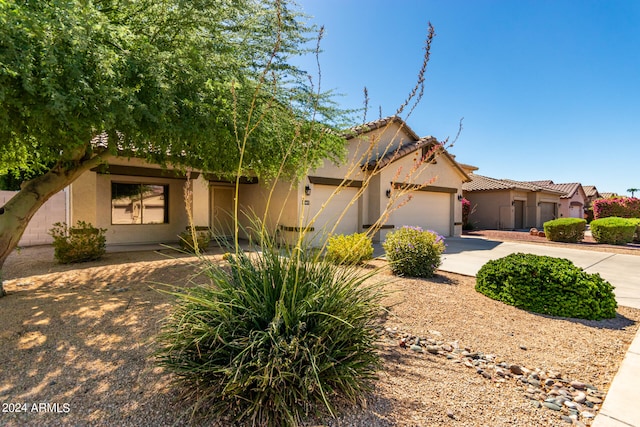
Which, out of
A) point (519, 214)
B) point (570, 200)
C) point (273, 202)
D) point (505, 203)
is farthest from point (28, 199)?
point (570, 200)

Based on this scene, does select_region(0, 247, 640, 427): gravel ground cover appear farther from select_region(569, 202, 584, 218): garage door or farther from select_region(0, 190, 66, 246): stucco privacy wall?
select_region(569, 202, 584, 218): garage door

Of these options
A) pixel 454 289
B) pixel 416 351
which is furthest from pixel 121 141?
pixel 454 289

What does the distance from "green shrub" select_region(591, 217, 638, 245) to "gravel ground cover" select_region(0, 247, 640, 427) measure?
540 inches

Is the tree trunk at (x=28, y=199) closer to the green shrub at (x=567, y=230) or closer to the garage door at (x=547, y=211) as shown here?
the green shrub at (x=567, y=230)

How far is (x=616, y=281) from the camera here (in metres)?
7.50

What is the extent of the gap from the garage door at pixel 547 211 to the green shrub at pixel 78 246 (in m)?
30.6

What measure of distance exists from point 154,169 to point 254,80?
7.21 metres

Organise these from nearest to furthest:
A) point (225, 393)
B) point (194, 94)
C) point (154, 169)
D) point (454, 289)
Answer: point (225, 393) < point (194, 94) < point (454, 289) < point (154, 169)

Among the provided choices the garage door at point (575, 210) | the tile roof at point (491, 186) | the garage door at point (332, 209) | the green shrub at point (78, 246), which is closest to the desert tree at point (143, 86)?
the green shrub at point (78, 246)

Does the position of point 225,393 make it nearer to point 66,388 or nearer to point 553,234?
point 66,388

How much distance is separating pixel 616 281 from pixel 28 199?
12.8m

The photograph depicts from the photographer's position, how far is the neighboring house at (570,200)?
98.3ft

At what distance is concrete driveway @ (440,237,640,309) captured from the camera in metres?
6.70

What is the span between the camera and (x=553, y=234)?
16422 millimetres
